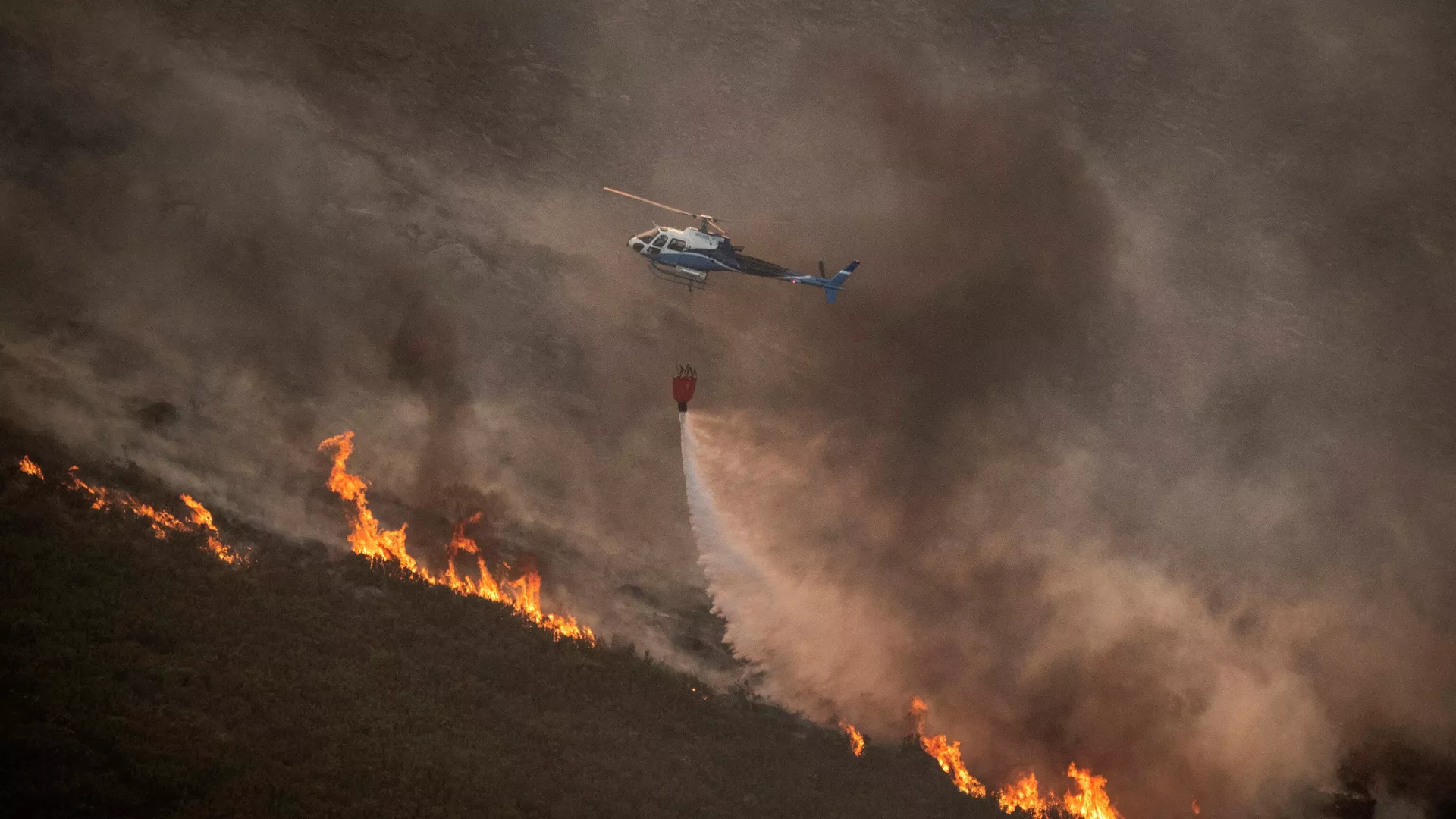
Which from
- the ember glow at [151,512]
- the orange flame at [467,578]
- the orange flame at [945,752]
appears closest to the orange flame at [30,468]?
the ember glow at [151,512]

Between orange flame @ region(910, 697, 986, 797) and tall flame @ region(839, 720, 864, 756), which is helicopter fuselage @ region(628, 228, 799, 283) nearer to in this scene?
tall flame @ region(839, 720, 864, 756)

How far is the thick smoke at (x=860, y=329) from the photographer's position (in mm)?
33344

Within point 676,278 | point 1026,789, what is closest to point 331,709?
point 676,278

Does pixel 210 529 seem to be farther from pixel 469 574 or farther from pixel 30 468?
pixel 469 574

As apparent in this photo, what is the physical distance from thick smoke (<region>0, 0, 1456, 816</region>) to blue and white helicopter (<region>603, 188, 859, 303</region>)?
349 cm

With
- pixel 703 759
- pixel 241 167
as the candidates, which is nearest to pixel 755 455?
pixel 703 759

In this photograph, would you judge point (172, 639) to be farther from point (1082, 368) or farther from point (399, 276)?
point (1082, 368)

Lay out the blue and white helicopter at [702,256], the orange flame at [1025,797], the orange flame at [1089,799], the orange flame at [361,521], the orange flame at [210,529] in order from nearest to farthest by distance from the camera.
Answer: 1. the orange flame at [210,529]
2. the orange flame at [361,521]
3. the blue and white helicopter at [702,256]
4. the orange flame at [1025,797]
5. the orange flame at [1089,799]

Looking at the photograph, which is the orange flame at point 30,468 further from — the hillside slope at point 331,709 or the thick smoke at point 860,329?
the thick smoke at point 860,329

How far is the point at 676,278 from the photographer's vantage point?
34.0 m

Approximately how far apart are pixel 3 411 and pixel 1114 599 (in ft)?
111

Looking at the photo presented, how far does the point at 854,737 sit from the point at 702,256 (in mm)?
15156

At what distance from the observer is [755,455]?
35.2 meters

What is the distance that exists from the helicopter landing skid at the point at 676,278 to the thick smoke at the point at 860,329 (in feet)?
2.55
